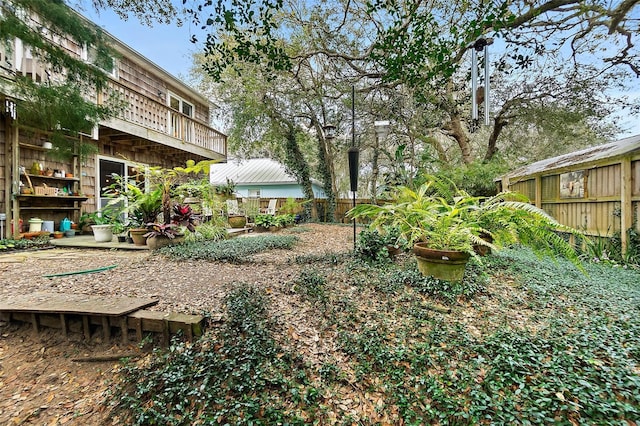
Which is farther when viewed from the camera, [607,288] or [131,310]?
[607,288]

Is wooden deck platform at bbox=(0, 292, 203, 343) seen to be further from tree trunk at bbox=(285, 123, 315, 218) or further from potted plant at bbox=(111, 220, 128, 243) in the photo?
tree trunk at bbox=(285, 123, 315, 218)

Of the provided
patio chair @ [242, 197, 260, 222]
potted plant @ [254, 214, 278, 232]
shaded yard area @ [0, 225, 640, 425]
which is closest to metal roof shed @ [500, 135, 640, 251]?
shaded yard area @ [0, 225, 640, 425]

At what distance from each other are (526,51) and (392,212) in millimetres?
3850

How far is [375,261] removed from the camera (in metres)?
3.59

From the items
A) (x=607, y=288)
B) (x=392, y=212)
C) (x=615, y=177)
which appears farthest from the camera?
(x=615, y=177)

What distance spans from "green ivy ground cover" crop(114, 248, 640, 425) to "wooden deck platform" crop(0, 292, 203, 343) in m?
0.20

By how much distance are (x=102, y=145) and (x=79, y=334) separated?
6292mm

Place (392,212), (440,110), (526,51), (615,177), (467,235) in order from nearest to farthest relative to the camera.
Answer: (467,235) → (392,212) → (615,177) → (526,51) → (440,110)

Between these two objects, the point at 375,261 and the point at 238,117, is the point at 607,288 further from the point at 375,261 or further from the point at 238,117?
the point at 238,117

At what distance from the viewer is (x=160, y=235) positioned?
466cm

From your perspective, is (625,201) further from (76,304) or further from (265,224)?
(265,224)

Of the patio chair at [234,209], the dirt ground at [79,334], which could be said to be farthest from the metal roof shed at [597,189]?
the patio chair at [234,209]

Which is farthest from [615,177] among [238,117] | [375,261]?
[238,117]

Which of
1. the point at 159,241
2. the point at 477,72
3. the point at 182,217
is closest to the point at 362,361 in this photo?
the point at 477,72
